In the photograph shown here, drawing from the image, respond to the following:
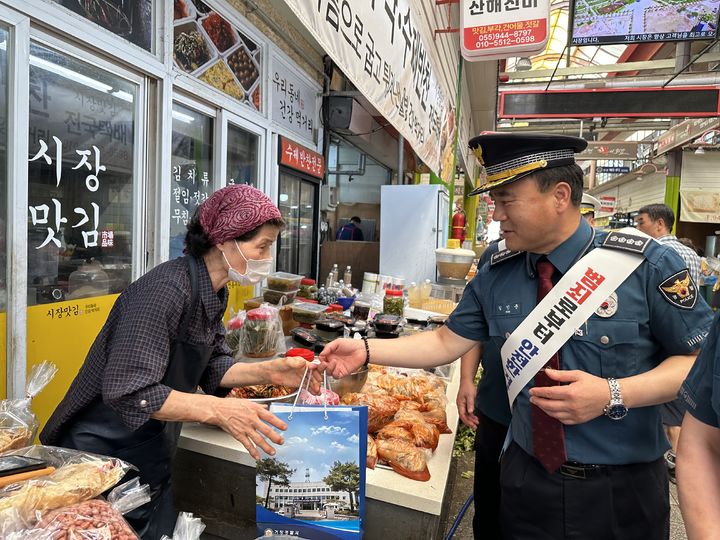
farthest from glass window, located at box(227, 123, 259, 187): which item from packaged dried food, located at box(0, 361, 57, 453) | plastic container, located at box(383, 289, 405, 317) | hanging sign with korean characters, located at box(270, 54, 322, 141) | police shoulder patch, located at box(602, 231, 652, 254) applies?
police shoulder patch, located at box(602, 231, 652, 254)

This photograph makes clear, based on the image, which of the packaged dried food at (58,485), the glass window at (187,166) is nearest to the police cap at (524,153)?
the packaged dried food at (58,485)

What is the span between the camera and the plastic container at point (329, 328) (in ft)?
9.59

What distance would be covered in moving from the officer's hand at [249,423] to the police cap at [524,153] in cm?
100

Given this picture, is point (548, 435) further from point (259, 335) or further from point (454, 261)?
point (454, 261)

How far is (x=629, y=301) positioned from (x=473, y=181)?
1620 cm

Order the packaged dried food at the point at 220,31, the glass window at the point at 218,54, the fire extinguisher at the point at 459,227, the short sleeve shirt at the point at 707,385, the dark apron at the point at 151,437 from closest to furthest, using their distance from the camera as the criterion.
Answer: the short sleeve shirt at the point at 707,385 → the dark apron at the point at 151,437 → the glass window at the point at 218,54 → the packaged dried food at the point at 220,31 → the fire extinguisher at the point at 459,227

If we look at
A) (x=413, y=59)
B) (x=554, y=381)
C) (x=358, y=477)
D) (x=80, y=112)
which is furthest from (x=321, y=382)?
(x=80, y=112)

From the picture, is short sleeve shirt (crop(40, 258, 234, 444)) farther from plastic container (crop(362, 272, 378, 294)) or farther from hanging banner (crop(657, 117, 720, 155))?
hanging banner (crop(657, 117, 720, 155))

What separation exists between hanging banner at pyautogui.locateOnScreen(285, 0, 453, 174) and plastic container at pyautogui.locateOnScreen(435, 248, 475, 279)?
126 centimetres

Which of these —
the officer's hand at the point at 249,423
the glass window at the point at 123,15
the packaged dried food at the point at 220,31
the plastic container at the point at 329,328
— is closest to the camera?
the officer's hand at the point at 249,423

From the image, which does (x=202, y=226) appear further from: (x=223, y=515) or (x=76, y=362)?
(x=76, y=362)

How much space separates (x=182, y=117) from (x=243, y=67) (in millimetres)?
1249

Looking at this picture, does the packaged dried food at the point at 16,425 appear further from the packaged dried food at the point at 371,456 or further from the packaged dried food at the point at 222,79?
the packaged dried food at the point at 222,79

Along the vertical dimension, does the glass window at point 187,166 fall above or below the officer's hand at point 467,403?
above
